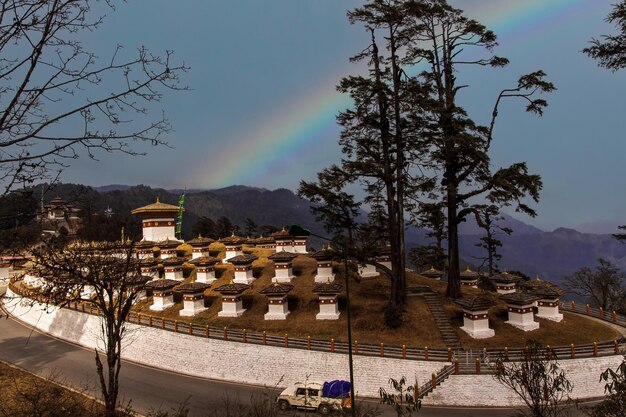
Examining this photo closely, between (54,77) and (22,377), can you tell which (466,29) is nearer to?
(54,77)

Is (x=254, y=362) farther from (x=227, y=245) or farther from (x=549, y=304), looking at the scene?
(x=227, y=245)

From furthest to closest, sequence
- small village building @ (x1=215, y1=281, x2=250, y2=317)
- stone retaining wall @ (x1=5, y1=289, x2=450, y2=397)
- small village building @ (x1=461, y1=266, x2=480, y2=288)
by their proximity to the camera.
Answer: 1. small village building @ (x1=461, y1=266, x2=480, y2=288)
2. small village building @ (x1=215, y1=281, x2=250, y2=317)
3. stone retaining wall @ (x1=5, y1=289, x2=450, y2=397)

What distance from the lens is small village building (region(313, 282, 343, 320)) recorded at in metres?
26.4

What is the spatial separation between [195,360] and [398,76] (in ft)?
73.9

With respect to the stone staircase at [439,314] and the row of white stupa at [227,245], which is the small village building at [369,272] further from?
the stone staircase at [439,314]

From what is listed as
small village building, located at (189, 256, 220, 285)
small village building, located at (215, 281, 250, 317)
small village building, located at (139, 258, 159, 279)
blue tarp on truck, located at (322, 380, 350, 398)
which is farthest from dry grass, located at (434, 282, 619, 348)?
small village building, located at (139, 258, 159, 279)

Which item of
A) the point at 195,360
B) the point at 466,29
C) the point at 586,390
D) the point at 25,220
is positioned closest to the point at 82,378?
the point at 195,360

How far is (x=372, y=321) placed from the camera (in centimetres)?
2522

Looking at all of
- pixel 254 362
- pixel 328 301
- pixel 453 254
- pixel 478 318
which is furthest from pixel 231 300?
pixel 478 318

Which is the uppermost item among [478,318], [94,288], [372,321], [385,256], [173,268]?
[94,288]

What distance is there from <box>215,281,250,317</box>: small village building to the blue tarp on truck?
35.9 ft

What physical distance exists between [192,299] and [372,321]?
1326cm

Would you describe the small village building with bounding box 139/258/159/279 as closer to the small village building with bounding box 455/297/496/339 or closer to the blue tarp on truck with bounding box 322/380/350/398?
the blue tarp on truck with bounding box 322/380/350/398

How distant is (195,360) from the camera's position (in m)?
24.8
